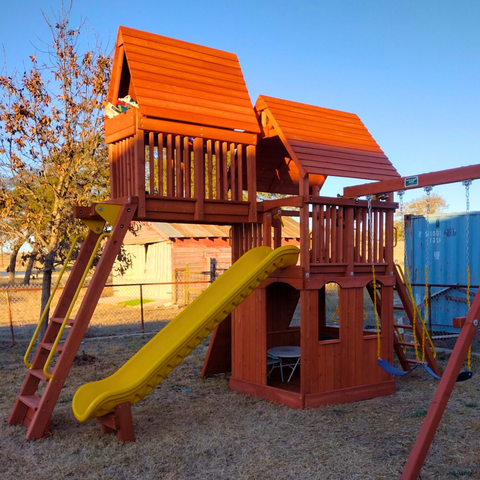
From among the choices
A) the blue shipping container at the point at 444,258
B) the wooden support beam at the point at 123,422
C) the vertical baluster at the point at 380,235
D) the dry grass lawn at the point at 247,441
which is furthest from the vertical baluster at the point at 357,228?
the blue shipping container at the point at 444,258

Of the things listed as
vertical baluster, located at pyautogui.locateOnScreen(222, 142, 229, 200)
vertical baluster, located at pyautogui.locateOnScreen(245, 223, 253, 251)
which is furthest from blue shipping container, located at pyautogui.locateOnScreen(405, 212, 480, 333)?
vertical baluster, located at pyautogui.locateOnScreen(222, 142, 229, 200)

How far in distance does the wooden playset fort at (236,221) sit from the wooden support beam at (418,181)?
16 mm

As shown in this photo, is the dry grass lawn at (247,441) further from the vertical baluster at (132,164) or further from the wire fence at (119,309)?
the wire fence at (119,309)

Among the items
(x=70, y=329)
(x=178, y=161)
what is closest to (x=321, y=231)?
(x=178, y=161)

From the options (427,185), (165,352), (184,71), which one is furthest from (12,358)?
(427,185)

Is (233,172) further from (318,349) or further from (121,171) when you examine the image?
(318,349)

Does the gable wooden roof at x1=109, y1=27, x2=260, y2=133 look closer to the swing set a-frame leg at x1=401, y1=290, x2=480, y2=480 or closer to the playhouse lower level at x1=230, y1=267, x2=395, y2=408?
the playhouse lower level at x1=230, y1=267, x2=395, y2=408

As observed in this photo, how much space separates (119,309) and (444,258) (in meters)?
12.0

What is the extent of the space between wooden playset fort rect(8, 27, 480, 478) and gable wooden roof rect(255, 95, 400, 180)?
0.02 metres

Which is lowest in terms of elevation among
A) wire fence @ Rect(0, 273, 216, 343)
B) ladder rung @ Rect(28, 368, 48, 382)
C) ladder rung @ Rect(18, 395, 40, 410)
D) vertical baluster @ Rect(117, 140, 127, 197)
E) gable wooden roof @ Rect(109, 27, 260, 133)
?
wire fence @ Rect(0, 273, 216, 343)

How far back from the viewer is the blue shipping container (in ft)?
35.3

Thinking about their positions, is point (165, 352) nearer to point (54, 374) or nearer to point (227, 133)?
point (54, 374)

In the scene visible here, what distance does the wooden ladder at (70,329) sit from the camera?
5.71 metres

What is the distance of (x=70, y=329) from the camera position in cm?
616
